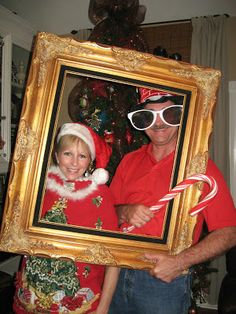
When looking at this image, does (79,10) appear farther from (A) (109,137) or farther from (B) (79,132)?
(B) (79,132)

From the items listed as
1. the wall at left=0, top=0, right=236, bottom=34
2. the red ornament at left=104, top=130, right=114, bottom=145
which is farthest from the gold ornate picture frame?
the wall at left=0, top=0, right=236, bottom=34

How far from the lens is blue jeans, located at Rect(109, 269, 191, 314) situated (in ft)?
4.81

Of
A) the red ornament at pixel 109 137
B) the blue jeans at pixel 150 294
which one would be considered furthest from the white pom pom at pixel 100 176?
the blue jeans at pixel 150 294

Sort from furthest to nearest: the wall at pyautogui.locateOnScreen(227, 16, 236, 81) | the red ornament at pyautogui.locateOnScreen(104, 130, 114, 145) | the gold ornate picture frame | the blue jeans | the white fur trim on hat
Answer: the wall at pyautogui.locateOnScreen(227, 16, 236, 81), the red ornament at pyautogui.locateOnScreen(104, 130, 114, 145), the blue jeans, the white fur trim on hat, the gold ornate picture frame

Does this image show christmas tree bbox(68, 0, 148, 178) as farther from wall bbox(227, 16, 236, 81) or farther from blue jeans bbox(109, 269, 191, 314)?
wall bbox(227, 16, 236, 81)

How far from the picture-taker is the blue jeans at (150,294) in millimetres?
1466

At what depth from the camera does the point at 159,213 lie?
52.2 inches

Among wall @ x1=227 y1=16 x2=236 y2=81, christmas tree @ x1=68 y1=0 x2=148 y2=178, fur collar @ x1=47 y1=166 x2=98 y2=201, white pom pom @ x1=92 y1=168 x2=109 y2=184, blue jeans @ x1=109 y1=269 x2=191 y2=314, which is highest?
wall @ x1=227 y1=16 x2=236 y2=81

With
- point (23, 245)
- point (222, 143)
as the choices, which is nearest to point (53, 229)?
point (23, 245)

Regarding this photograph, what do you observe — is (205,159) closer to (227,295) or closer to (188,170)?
(188,170)

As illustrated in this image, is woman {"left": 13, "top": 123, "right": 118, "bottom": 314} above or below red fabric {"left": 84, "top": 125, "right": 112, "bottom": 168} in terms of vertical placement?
below

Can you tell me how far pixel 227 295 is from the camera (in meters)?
2.51

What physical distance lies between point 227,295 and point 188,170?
1820 millimetres

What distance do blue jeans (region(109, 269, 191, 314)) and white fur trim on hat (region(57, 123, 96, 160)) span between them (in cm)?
70
